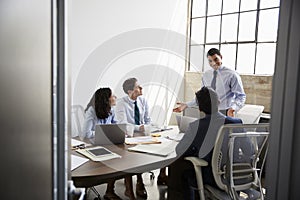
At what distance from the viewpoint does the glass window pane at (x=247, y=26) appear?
4797 mm

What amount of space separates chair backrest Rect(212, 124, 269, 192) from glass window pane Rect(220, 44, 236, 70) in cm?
310

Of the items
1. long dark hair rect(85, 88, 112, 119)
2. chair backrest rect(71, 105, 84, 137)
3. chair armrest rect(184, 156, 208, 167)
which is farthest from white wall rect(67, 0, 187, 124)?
chair armrest rect(184, 156, 208, 167)

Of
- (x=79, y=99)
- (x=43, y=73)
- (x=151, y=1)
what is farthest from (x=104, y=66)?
(x=43, y=73)

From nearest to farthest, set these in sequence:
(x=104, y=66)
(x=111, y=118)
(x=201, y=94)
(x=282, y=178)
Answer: (x=282, y=178) → (x=201, y=94) → (x=111, y=118) → (x=104, y=66)

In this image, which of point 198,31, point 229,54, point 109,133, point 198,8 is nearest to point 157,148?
point 109,133

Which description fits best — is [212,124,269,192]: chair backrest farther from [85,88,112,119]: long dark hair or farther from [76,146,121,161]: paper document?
[85,88,112,119]: long dark hair

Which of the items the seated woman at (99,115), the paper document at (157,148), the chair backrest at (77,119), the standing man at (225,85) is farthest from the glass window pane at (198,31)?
the paper document at (157,148)

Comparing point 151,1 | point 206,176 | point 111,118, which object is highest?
point 151,1

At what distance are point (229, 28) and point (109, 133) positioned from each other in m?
3.58

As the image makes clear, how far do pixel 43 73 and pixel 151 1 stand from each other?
4.38 meters

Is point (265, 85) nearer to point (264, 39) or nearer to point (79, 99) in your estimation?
point (264, 39)

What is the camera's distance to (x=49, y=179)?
37.2 inches

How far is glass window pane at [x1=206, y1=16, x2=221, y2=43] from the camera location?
17.5 feet

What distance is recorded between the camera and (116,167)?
6.31 feet
